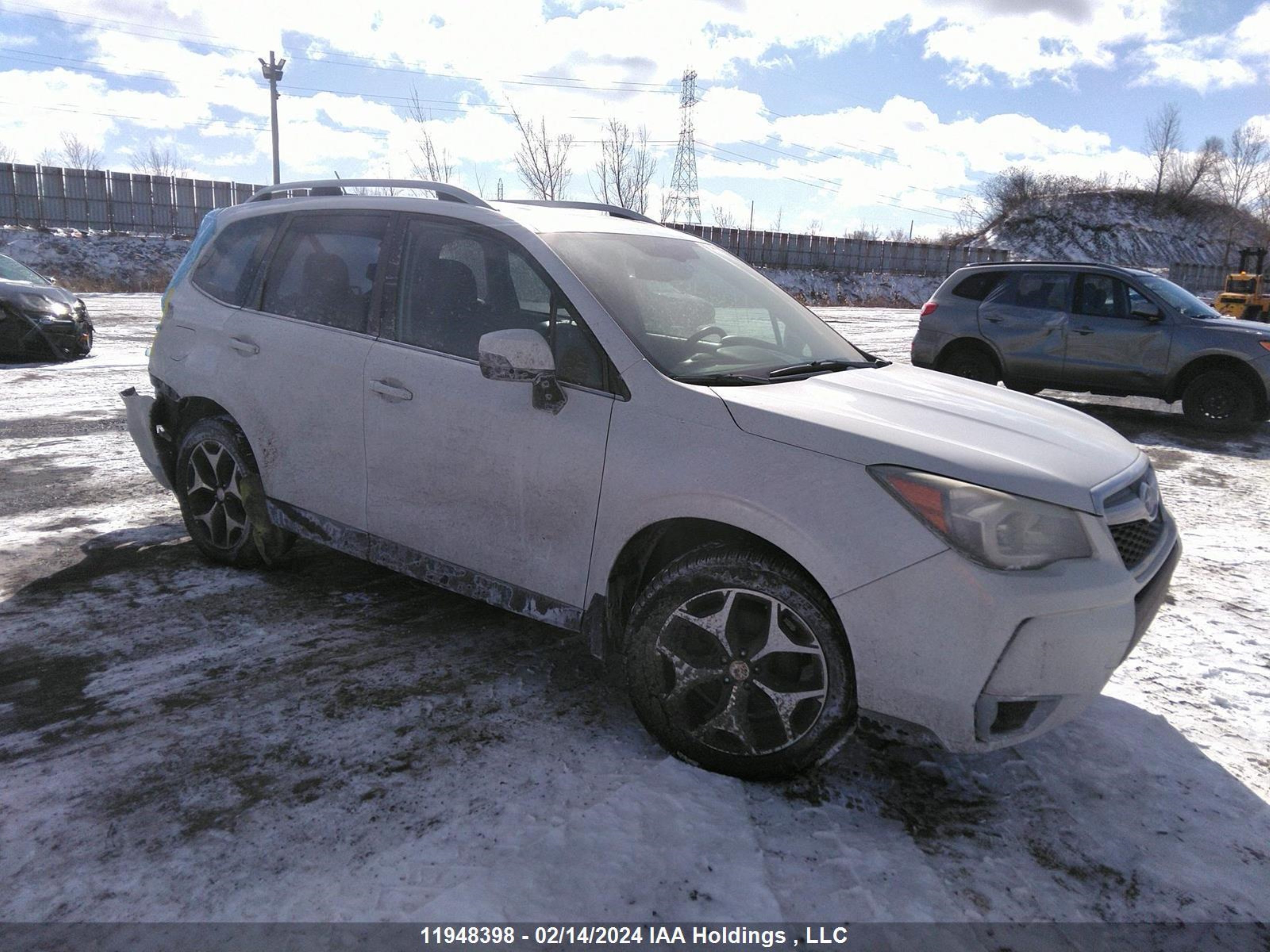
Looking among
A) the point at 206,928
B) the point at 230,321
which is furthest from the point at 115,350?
the point at 206,928

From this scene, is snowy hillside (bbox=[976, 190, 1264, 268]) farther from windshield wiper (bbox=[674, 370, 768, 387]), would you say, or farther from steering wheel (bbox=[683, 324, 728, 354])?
windshield wiper (bbox=[674, 370, 768, 387])

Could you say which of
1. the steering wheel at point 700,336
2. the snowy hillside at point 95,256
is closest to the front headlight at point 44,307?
the steering wheel at point 700,336

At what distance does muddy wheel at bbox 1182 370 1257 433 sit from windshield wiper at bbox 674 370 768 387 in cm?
847

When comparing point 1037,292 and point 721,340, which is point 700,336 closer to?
point 721,340

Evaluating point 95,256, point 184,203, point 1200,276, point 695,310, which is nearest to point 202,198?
point 184,203

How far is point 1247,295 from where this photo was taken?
83.0ft

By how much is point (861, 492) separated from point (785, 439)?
28 centimetres

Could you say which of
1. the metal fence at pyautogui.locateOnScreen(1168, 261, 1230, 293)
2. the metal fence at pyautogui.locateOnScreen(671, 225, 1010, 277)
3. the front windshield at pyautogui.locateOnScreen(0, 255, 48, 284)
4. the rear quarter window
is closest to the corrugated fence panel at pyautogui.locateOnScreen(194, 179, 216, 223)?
the metal fence at pyautogui.locateOnScreen(671, 225, 1010, 277)

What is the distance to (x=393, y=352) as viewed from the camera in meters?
3.50

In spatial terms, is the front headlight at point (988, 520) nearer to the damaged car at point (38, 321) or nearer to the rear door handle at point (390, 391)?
the rear door handle at point (390, 391)

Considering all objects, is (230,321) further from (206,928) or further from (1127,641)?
(1127,641)

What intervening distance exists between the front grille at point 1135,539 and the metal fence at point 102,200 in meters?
45.2

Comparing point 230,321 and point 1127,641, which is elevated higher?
point 230,321

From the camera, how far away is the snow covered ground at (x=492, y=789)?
225 cm
